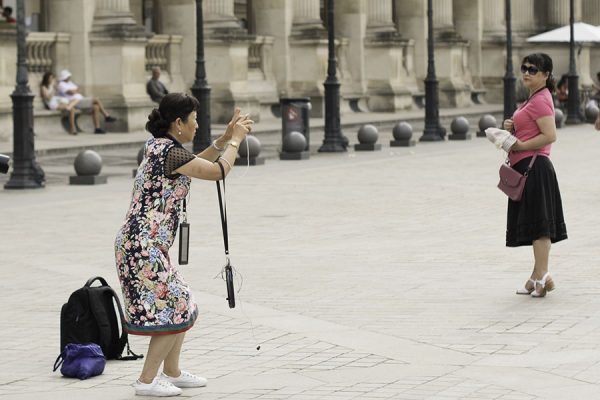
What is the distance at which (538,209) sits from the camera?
11.5 m

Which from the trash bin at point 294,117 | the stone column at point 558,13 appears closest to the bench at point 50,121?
the trash bin at point 294,117

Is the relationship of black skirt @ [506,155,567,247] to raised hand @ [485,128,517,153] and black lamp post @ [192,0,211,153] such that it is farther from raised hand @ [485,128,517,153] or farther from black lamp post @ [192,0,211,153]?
black lamp post @ [192,0,211,153]

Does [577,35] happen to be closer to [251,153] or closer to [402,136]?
[402,136]

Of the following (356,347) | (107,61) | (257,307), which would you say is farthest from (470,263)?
(107,61)

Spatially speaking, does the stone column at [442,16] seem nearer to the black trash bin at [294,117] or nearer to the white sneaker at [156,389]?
the black trash bin at [294,117]

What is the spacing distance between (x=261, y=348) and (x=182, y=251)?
1.53 metres

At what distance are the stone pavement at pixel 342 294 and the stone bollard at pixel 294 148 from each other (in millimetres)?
5342

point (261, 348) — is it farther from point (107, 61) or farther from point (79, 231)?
point (107, 61)

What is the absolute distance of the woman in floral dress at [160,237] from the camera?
8227 millimetres

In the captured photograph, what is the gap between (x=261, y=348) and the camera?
31.6ft

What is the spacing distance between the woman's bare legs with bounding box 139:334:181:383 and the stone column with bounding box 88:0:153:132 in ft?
85.1

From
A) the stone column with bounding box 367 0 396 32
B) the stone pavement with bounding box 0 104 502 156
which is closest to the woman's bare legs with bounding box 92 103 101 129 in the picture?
the stone pavement with bounding box 0 104 502 156

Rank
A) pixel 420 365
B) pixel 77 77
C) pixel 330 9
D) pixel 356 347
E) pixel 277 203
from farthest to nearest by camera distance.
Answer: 1. pixel 77 77
2. pixel 330 9
3. pixel 277 203
4. pixel 356 347
5. pixel 420 365

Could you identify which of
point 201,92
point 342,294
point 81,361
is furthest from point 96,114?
point 81,361
